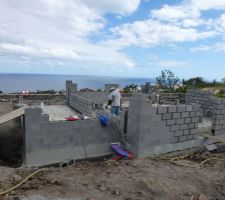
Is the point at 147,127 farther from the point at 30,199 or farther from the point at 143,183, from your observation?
the point at 30,199

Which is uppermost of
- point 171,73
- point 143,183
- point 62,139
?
point 171,73

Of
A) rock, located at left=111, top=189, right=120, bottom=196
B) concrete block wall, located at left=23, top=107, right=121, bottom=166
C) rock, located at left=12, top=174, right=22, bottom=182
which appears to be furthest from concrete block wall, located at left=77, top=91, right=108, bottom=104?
rock, located at left=111, top=189, right=120, bottom=196

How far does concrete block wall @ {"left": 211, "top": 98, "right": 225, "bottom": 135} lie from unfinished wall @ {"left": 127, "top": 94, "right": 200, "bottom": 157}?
2.85 feet

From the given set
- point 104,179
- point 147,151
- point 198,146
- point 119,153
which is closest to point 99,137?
point 119,153

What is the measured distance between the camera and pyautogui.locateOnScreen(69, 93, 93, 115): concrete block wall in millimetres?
10227

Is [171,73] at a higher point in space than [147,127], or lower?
higher

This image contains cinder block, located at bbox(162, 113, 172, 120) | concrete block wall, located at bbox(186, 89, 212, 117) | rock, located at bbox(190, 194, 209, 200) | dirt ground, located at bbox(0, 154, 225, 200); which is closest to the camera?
→ dirt ground, located at bbox(0, 154, 225, 200)

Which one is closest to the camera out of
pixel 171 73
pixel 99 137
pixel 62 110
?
pixel 99 137

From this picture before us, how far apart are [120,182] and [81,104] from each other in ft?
19.3

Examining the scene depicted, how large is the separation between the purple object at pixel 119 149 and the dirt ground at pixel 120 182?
1.24 ft

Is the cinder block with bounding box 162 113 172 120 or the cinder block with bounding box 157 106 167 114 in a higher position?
the cinder block with bounding box 157 106 167 114

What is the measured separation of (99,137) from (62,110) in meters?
4.90

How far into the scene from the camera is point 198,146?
8.54 m

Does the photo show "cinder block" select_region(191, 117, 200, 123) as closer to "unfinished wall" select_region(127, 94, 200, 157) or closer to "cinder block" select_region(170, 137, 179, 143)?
"unfinished wall" select_region(127, 94, 200, 157)
